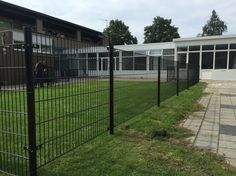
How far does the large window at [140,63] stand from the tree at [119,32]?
53.8 meters

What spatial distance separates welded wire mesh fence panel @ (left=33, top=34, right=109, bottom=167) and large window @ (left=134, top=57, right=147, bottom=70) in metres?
1.88

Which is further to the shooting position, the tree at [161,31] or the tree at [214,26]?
the tree at [214,26]

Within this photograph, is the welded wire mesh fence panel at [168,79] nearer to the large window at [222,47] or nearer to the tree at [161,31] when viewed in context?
the large window at [222,47]

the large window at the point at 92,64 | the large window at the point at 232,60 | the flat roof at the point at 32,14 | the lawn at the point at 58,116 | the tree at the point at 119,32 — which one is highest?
the tree at the point at 119,32

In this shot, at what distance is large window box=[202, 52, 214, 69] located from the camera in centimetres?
2363

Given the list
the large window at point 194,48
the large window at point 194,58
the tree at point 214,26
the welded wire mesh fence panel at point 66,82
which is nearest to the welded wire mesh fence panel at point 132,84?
the welded wire mesh fence panel at point 66,82

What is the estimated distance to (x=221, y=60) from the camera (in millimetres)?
23250

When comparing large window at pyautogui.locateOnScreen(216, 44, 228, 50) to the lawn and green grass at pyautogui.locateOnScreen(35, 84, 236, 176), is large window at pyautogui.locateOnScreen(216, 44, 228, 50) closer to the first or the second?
the lawn

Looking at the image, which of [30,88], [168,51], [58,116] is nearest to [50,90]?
[30,88]

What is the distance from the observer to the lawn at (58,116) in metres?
3.07

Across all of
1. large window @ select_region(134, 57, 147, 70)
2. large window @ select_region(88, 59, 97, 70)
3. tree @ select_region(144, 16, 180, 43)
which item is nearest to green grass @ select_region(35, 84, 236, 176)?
large window @ select_region(88, 59, 97, 70)

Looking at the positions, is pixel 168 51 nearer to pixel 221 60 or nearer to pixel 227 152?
pixel 221 60

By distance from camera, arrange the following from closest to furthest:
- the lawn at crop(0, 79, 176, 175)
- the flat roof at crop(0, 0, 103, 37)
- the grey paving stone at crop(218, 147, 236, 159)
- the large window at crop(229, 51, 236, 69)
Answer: the lawn at crop(0, 79, 176, 175) < the grey paving stone at crop(218, 147, 236, 159) < the flat roof at crop(0, 0, 103, 37) < the large window at crop(229, 51, 236, 69)

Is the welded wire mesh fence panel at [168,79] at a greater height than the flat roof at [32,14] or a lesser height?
lesser
